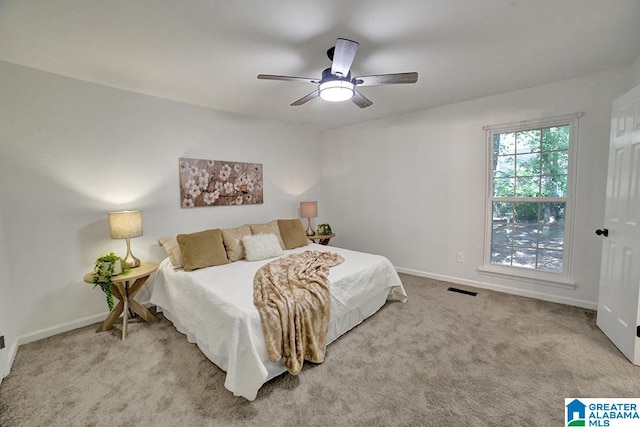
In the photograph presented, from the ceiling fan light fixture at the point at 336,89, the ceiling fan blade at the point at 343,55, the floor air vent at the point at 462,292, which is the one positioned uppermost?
the ceiling fan blade at the point at 343,55

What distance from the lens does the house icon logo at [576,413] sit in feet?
4.93

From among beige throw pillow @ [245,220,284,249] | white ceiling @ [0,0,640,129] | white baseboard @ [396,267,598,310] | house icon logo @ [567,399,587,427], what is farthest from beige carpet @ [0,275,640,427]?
white ceiling @ [0,0,640,129]

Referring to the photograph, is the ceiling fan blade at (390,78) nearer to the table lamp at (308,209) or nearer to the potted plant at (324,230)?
the table lamp at (308,209)

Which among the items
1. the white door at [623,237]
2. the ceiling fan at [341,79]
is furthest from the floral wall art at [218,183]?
the white door at [623,237]

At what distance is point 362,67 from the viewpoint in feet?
8.07

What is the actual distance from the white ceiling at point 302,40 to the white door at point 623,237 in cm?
67

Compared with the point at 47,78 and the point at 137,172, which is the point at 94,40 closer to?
the point at 47,78

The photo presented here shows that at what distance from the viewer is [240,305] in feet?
6.23

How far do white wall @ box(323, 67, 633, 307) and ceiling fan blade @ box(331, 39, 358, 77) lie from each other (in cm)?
221

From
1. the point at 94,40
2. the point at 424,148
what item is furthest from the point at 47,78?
the point at 424,148

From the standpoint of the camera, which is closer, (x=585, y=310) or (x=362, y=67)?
(x=362, y=67)

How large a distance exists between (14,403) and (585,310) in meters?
4.88

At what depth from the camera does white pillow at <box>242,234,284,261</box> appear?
312 cm

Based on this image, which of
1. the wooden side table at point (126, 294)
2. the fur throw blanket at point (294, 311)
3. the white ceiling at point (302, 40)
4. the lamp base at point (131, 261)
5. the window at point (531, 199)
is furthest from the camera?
the window at point (531, 199)
